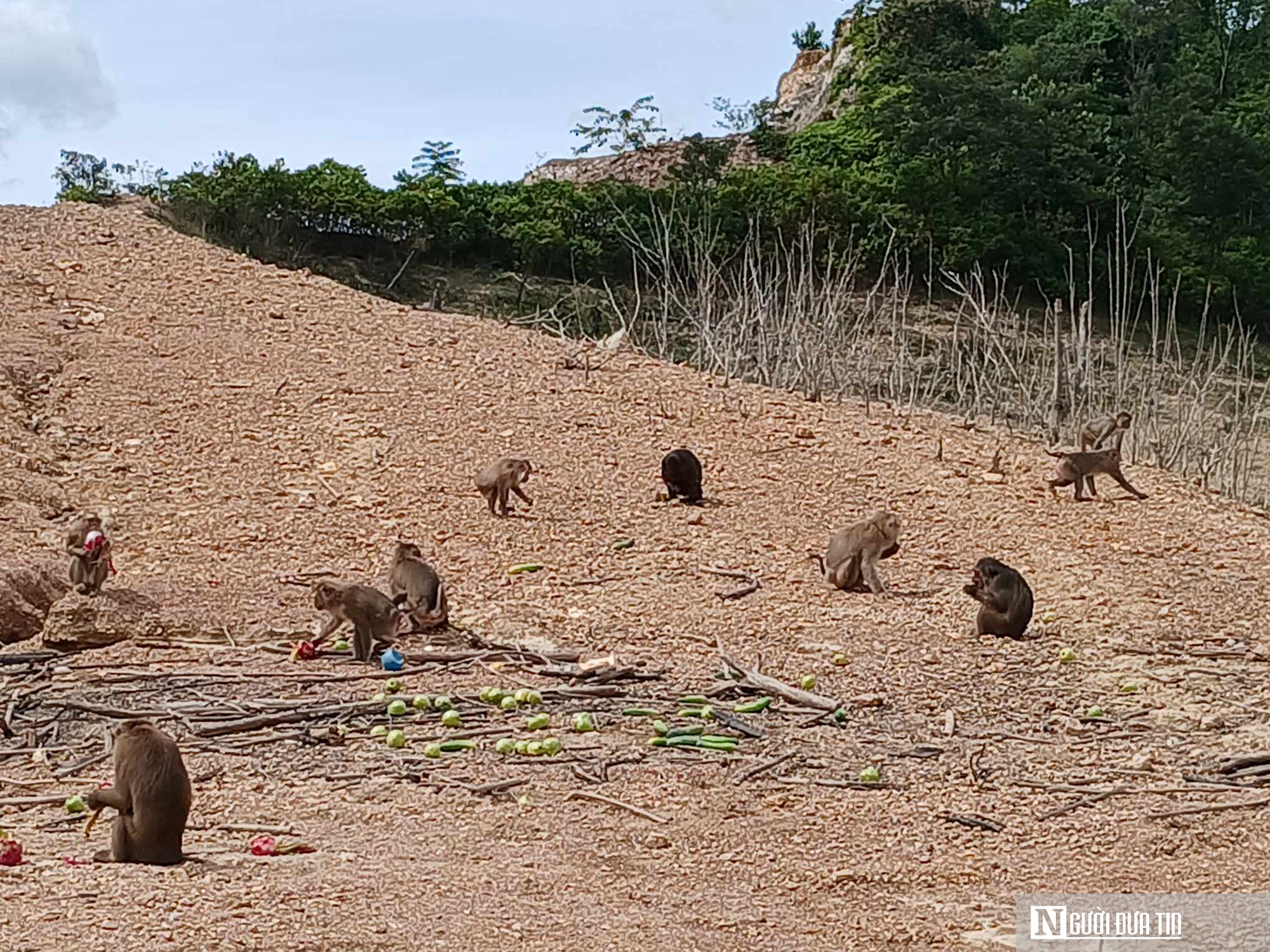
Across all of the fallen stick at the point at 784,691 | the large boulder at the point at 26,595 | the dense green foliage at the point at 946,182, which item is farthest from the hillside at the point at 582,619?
the dense green foliage at the point at 946,182

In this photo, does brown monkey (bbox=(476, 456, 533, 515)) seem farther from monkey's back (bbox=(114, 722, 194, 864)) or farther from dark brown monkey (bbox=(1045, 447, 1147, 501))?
monkey's back (bbox=(114, 722, 194, 864))

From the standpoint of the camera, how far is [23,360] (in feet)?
48.6

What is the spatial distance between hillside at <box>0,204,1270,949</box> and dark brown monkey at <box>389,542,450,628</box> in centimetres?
44

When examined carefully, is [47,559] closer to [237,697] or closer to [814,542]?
[237,697]

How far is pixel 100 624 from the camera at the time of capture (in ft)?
29.1

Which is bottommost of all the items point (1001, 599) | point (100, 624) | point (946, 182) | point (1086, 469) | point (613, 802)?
point (613, 802)

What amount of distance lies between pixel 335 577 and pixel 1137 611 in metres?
5.46

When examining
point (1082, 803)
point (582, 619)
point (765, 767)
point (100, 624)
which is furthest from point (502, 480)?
point (1082, 803)

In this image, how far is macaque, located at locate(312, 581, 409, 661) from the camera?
846 cm

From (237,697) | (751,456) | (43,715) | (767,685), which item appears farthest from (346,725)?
(751,456)

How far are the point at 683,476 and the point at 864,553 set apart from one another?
2.22 meters

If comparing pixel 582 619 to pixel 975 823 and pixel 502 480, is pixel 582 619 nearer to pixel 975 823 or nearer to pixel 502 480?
pixel 502 480

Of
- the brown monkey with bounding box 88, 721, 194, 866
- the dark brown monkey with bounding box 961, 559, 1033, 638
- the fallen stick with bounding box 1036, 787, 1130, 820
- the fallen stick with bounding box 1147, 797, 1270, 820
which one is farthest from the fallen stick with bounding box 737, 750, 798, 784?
the dark brown monkey with bounding box 961, 559, 1033, 638

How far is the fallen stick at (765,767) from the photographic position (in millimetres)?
6699
